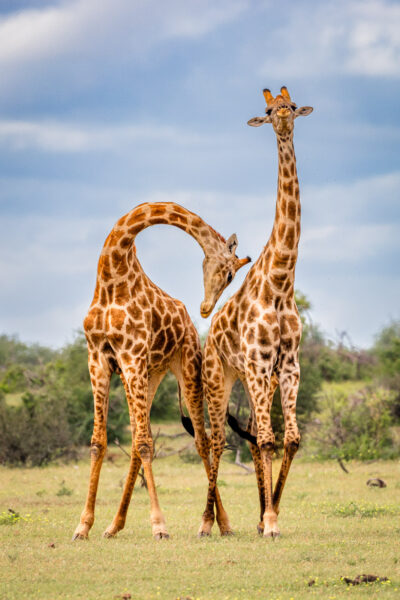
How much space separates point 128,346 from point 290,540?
2399mm

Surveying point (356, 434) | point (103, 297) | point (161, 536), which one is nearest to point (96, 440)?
point (161, 536)

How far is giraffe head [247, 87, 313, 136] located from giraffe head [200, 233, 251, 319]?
1.23 metres

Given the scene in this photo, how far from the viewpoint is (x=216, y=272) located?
7707 millimetres

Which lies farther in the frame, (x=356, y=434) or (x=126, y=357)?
(x=356, y=434)

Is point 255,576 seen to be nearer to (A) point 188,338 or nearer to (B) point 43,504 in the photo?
(A) point 188,338

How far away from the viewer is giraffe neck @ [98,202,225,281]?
7.86m

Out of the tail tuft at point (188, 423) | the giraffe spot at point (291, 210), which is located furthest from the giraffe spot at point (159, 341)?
the giraffe spot at point (291, 210)

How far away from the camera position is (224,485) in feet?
43.3

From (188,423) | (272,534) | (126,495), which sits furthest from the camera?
(188,423)

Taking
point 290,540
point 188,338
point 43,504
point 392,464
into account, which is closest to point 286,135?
point 188,338

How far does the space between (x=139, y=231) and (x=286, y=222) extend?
1.50 metres

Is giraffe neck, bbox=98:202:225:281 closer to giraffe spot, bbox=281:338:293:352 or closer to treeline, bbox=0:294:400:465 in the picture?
giraffe spot, bbox=281:338:293:352

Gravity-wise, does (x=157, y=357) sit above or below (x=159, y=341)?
below

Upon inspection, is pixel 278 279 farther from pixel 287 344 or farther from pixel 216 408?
pixel 216 408
